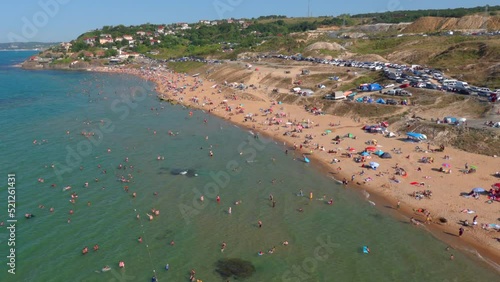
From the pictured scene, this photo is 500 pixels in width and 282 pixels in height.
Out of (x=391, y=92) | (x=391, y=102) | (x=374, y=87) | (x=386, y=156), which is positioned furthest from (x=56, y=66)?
(x=386, y=156)

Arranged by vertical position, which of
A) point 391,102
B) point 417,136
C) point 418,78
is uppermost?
point 418,78

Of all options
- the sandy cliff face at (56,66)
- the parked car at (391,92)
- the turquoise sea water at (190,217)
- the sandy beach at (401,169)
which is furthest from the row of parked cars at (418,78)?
the sandy cliff face at (56,66)

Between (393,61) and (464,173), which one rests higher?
(393,61)

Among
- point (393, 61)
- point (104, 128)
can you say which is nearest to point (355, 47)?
point (393, 61)

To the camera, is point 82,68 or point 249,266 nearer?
point 249,266

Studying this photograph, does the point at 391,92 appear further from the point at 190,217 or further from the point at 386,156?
the point at 190,217

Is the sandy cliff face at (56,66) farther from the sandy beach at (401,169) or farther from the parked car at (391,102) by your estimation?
the parked car at (391,102)

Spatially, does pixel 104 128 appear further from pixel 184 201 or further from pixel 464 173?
pixel 464 173
